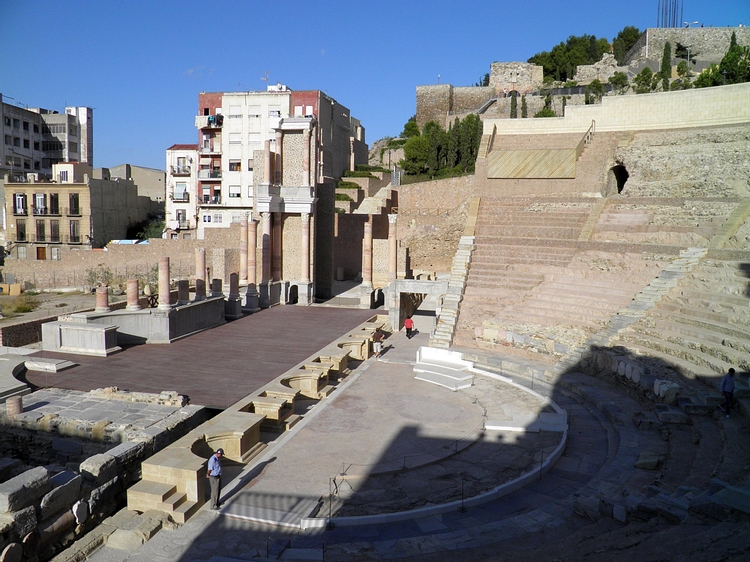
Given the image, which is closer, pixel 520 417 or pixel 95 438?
pixel 95 438

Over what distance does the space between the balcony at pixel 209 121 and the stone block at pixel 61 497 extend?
40.7 m

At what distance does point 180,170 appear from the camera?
48094 mm

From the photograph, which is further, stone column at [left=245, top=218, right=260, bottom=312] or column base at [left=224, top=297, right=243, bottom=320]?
stone column at [left=245, top=218, right=260, bottom=312]

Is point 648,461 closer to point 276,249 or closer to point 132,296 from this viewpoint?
point 132,296

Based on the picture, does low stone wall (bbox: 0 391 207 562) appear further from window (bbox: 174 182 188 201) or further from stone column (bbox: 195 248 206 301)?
window (bbox: 174 182 188 201)

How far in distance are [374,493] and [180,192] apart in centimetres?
4243

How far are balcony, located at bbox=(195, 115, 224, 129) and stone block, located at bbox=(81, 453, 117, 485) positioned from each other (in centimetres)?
4004

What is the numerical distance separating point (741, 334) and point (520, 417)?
5.59 meters

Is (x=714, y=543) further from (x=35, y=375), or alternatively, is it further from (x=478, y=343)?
(x=35, y=375)

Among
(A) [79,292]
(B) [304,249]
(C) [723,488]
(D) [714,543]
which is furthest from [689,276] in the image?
(A) [79,292]

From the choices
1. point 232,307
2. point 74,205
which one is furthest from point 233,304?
point 74,205

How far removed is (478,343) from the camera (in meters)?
19.3

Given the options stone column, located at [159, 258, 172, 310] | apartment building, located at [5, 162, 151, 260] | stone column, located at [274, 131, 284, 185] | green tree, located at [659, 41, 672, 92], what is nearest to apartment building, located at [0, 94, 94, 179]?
apartment building, located at [5, 162, 151, 260]

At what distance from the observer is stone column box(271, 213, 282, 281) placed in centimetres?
2816
